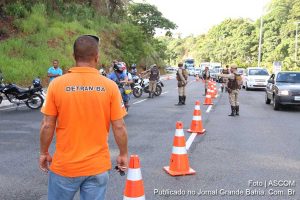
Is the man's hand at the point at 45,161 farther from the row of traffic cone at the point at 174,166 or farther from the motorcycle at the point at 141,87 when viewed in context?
the motorcycle at the point at 141,87

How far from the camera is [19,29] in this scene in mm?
31266

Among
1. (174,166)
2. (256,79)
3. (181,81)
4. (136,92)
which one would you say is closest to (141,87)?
A: (136,92)

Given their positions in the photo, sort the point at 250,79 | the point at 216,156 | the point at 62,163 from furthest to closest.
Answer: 1. the point at 250,79
2. the point at 216,156
3. the point at 62,163

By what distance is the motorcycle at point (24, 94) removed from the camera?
49.0 ft

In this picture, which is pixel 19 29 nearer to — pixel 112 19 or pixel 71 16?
pixel 71 16

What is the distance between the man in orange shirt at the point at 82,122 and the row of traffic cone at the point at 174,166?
3.02 ft

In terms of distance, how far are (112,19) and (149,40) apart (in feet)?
43.6

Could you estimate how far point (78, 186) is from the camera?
314 cm

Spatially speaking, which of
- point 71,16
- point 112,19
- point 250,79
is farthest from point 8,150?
point 112,19

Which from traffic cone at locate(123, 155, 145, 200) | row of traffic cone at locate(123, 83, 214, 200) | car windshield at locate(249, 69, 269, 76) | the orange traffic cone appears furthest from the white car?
traffic cone at locate(123, 155, 145, 200)

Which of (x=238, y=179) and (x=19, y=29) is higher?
(x=19, y=29)

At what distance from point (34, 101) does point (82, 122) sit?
12.9 m

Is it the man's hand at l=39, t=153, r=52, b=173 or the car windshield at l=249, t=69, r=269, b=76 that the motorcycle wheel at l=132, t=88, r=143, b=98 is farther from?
the man's hand at l=39, t=153, r=52, b=173

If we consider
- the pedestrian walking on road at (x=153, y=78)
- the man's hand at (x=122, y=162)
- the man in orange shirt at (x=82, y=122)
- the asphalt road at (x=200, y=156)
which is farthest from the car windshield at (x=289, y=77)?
the man in orange shirt at (x=82, y=122)
